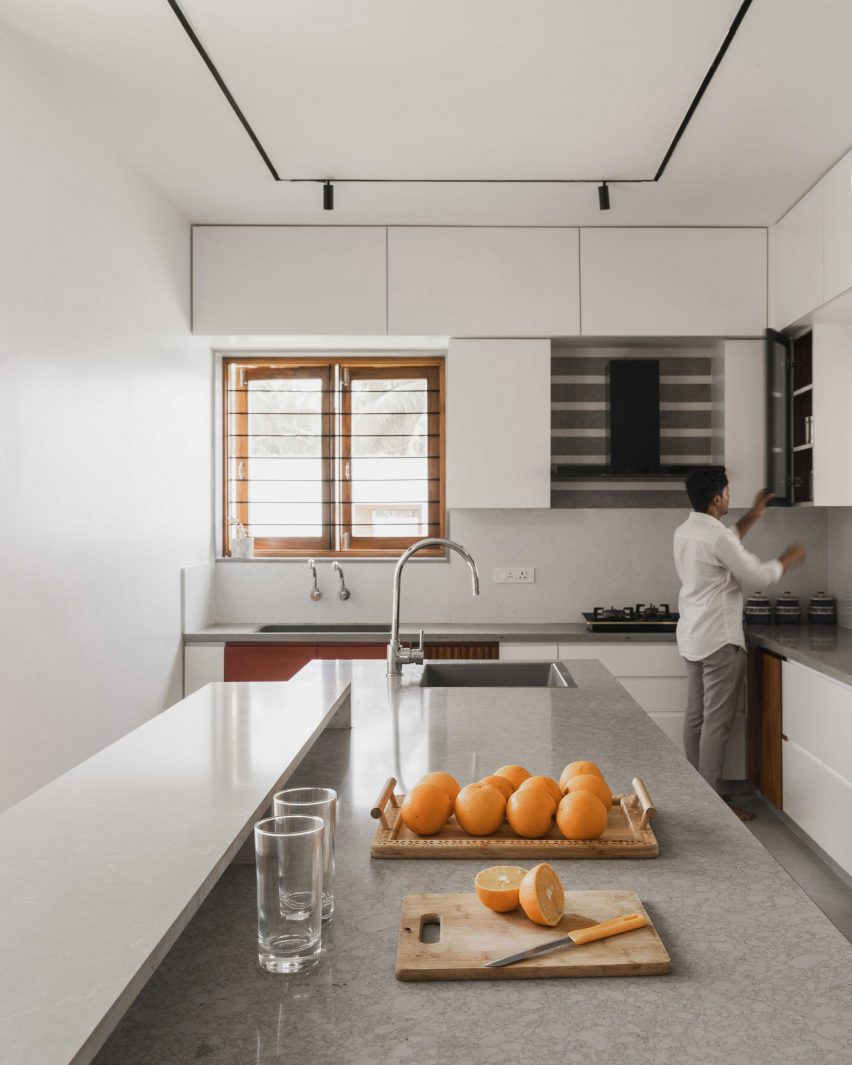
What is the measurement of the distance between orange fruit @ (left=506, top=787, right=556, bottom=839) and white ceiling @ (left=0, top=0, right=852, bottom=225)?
6.67ft

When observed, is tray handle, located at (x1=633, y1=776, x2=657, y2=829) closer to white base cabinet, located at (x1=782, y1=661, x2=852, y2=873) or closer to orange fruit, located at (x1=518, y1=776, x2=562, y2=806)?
orange fruit, located at (x1=518, y1=776, x2=562, y2=806)

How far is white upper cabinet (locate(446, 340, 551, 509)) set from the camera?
430 centimetres

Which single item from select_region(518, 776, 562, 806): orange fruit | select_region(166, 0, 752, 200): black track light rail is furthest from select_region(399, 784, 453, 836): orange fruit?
select_region(166, 0, 752, 200): black track light rail

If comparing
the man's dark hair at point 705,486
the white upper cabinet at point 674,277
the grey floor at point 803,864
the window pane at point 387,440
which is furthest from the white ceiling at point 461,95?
the grey floor at point 803,864

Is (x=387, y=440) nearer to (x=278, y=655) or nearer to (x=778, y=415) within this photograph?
(x=278, y=655)

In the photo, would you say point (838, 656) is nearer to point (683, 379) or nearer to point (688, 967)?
point (683, 379)

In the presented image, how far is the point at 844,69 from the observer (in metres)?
2.71

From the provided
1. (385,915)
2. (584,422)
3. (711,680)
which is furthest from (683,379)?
(385,915)

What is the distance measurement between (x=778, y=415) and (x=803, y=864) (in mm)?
1920

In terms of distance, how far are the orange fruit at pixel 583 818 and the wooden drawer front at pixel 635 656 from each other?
2.82 m

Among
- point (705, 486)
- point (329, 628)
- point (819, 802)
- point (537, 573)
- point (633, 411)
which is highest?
point (633, 411)

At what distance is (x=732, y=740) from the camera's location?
4.13 m

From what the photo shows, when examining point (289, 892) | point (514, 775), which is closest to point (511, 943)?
point (289, 892)

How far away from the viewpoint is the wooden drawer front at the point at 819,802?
3152 millimetres
